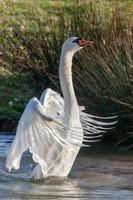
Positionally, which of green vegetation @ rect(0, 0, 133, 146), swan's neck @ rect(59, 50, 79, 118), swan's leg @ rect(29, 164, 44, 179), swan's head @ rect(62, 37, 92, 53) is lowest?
green vegetation @ rect(0, 0, 133, 146)

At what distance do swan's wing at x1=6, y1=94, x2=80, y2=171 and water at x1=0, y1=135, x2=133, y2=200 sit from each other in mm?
279

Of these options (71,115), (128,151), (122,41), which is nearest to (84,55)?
(122,41)

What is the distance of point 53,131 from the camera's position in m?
12.4

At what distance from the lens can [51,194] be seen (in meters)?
11.6

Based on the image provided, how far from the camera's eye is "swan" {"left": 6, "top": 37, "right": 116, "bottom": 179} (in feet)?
40.2

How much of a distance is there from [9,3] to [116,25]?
950 centimetres

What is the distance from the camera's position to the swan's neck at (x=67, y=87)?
12695mm

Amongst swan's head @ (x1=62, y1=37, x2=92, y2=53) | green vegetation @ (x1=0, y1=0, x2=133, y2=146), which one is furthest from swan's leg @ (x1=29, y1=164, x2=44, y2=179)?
green vegetation @ (x1=0, y1=0, x2=133, y2=146)

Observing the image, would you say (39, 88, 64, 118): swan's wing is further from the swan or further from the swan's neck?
the swan's neck

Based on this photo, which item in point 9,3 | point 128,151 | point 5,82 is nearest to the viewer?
point 128,151

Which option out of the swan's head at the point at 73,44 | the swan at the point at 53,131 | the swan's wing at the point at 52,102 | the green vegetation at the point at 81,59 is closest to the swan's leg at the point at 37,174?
the swan at the point at 53,131

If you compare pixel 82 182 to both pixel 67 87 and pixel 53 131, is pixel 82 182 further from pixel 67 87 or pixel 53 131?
pixel 67 87

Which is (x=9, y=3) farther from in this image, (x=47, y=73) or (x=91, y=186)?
(x=91, y=186)

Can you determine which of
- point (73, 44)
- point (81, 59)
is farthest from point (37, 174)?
point (81, 59)
